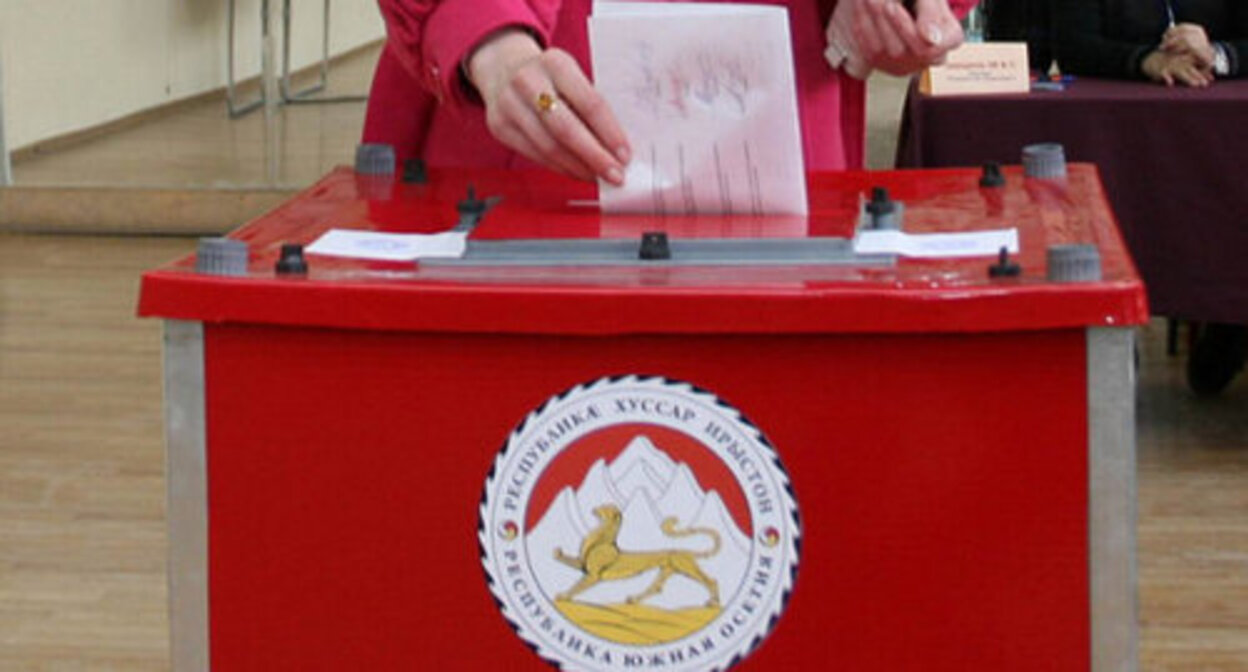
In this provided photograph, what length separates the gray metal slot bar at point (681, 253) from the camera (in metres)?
1.32

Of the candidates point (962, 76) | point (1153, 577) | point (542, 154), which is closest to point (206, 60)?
point (962, 76)

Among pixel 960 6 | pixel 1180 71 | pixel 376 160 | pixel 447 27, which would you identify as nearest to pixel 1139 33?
pixel 1180 71

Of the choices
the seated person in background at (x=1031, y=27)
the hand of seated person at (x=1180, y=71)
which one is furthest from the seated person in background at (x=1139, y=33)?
the seated person in background at (x=1031, y=27)

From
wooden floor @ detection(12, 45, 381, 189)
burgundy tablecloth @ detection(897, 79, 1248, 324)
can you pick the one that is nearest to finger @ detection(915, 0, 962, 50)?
burgundy tablecloth @ detection(897, 79, 1248, 324)

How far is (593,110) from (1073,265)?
0.33m

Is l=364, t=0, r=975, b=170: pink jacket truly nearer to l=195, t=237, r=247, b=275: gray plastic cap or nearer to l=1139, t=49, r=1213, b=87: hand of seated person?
l=195, t=237, r=247, b=275: gray plastic cap

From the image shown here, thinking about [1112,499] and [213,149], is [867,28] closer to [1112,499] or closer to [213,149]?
[1112,499]

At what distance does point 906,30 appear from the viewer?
5.57ft

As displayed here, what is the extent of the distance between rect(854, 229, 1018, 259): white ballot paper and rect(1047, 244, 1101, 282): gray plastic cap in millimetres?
89

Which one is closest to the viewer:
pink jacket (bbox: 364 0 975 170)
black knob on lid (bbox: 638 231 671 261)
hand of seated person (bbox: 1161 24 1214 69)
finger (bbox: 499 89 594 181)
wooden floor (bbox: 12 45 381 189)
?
black knob on lid (bbox: 638 231 671 261)

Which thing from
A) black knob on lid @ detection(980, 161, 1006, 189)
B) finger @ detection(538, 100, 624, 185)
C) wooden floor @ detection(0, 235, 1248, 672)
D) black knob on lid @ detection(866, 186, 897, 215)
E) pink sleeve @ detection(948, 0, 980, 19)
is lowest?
wooden floor @ detection(0, 235, 1248, 672)

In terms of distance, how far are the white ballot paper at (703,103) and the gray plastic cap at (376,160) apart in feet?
1.14

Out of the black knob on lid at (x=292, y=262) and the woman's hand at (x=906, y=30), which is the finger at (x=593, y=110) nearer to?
the black knob on lid at (x=292, y=262)

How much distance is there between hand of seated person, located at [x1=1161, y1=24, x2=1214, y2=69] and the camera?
4.09 metres
